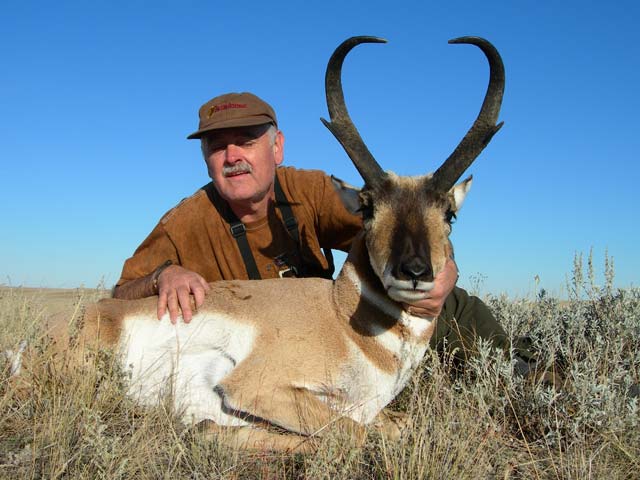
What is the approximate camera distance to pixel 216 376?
4.40 metres

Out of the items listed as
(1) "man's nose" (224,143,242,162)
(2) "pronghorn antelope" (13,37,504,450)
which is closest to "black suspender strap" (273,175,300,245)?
(1) "man's nose" (224,143,242,162)

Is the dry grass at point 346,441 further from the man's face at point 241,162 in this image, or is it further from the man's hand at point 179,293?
the man's face at point 241,162

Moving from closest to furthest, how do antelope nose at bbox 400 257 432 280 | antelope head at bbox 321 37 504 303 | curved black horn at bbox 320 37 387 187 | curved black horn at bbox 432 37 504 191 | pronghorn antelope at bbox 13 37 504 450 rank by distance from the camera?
antelope nose at bbox 400 257 432 280 → antelope head at bbox 321 37 504 303 → pronghorn antelope at bbox 13 37 504 450 → curved black horn at bbox 432 37 504 191 → curved black horn at bbox 320 37 387 187

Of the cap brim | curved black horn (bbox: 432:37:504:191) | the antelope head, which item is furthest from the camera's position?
the cap brim

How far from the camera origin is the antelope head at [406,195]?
12.2 feet

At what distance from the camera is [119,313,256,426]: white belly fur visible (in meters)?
4.29

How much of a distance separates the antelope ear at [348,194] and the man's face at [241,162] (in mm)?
1414

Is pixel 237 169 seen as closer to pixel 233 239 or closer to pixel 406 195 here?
pixel 233 239

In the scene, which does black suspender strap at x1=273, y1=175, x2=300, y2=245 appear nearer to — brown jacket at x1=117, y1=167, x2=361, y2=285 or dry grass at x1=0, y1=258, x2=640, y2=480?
brown jacket at x1=117, y1=167, x2=361, y2=285

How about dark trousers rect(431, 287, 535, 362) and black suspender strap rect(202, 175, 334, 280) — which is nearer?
dark trousers rect(431, 287, 535, 362)

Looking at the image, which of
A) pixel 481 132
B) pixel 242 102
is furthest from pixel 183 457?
pixel 242 102

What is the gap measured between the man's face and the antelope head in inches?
58.6

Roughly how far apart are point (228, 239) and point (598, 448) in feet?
13.1

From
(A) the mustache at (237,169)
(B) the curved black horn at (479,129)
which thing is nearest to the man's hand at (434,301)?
(B) the curved black horn at (479,129)
